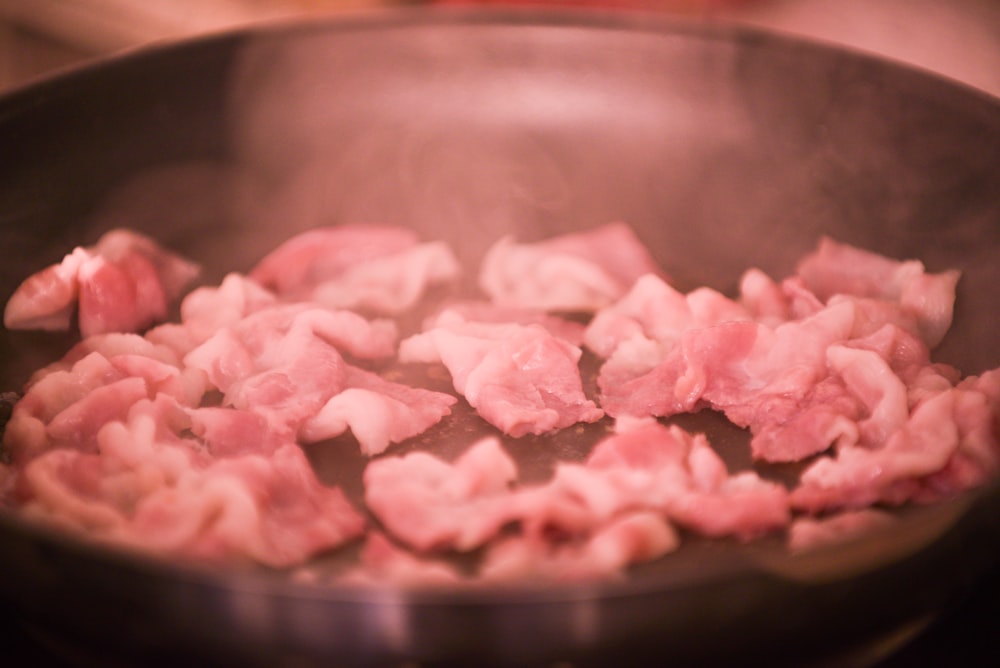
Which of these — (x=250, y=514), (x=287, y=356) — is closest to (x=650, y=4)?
(x=287, y=356)

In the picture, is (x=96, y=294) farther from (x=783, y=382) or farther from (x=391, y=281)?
(x=783, y=382)

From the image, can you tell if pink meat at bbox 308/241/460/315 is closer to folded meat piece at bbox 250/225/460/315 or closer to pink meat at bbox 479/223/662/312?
folded meat piece at bbox 250/225/460/315

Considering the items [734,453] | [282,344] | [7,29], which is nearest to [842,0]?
[734,453]

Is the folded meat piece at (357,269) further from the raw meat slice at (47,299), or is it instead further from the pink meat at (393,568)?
the pink meat at (393,568)

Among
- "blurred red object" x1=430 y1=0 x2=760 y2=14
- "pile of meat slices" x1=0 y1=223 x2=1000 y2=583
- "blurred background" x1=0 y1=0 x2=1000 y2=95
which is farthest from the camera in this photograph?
"blurred red object" x1=430 y1=0 x2=760 y2=14

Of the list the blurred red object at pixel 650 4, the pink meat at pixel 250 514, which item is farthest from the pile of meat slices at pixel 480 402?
the blurred red object at pixel 650 4

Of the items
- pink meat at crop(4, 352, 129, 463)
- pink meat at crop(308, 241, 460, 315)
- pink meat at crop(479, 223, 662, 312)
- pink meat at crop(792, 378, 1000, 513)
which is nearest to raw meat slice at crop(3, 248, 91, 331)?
pink meat at crop(4, 352, 129, 463)

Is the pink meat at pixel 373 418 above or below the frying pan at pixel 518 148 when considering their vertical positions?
below
